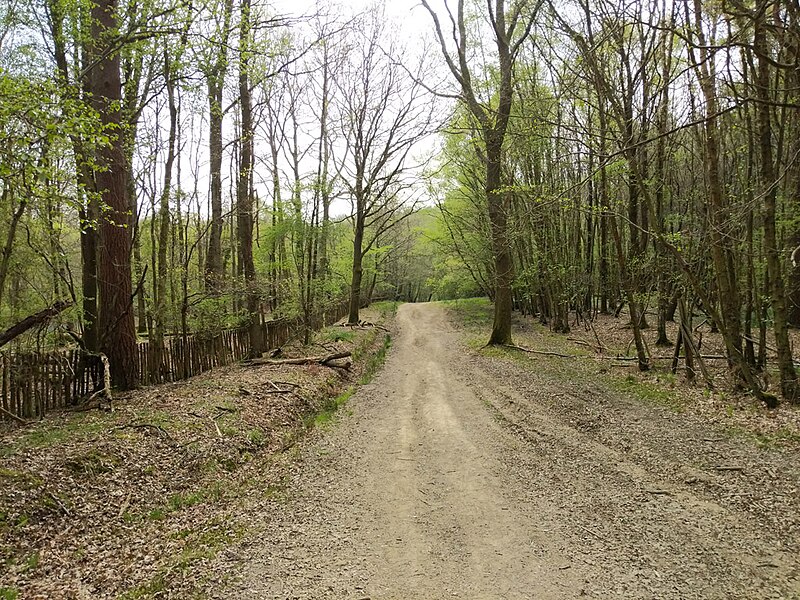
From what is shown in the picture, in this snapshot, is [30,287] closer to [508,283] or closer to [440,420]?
[440,420]

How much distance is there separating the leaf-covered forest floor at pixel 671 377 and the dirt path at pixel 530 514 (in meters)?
0.81

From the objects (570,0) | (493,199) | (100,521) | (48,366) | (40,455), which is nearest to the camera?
(100,521)

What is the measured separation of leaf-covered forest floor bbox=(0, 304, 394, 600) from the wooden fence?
1.55 feet

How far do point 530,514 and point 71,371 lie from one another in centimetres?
805

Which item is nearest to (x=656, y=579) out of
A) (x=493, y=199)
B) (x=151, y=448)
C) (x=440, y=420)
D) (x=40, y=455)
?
(x=440, y=420)

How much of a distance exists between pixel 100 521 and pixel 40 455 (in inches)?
56.3

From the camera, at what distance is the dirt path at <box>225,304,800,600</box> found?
4.21 m

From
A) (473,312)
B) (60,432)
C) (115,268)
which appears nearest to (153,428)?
(60,432)

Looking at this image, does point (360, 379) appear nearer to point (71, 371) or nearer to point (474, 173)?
point (71, 371)

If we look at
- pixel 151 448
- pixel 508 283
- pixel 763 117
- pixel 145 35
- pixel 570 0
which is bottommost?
pixel 151 448

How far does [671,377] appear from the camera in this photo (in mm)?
Result: 11484

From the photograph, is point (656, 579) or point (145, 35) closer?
point (656, 579)

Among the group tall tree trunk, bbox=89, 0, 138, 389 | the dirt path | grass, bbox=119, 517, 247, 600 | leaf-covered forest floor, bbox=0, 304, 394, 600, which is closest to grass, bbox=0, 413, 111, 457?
leaf-covered forest floor, bbox=0, 304, 394, 600

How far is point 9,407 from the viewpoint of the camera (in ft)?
25.0
